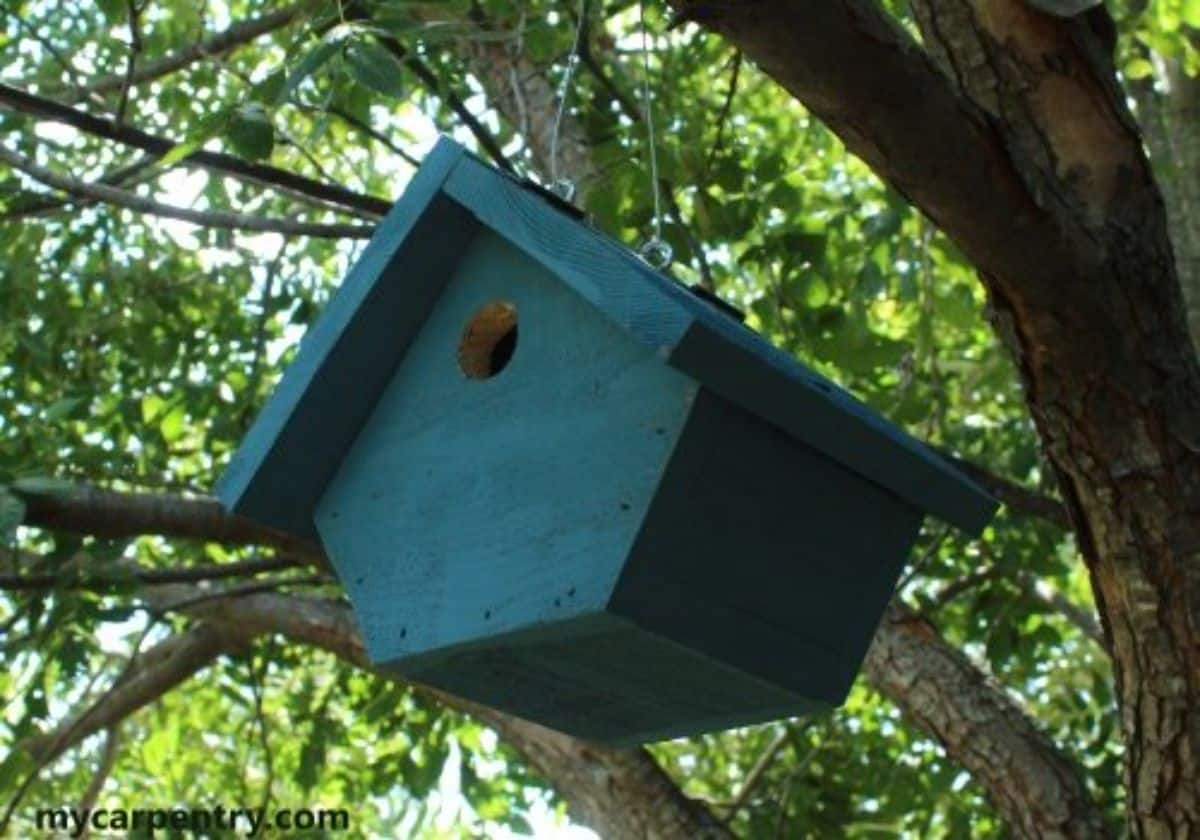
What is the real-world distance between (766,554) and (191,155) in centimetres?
122

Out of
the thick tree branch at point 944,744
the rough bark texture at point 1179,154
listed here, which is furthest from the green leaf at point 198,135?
the rough bark texture at point 1179,154

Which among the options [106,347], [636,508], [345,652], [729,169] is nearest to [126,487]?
[106,347]

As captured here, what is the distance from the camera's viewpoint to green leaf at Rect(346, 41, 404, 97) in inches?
98.0

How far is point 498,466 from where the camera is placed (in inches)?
84.7

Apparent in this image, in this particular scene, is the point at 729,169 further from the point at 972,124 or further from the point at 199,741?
the point at 199,741

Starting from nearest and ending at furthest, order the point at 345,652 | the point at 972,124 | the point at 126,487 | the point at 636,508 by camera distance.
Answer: the point at 636,508, the point at 972,124, the point at 345,652, the point at 126,487

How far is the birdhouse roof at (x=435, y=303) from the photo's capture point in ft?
6.44

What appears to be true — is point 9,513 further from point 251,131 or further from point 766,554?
point 766,554

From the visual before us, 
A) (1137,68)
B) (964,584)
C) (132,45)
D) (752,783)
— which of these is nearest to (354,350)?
(132,45)

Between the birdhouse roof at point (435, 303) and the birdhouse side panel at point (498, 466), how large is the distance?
33mm

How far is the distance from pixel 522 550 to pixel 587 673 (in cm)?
14

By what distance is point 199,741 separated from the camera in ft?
20.6

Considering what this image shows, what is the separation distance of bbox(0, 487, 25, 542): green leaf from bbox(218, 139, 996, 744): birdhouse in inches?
20.5

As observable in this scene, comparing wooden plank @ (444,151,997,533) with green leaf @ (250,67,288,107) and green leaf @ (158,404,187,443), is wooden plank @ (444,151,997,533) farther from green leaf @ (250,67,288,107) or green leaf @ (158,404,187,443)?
green leaf @ (158,404,187,443)
